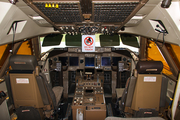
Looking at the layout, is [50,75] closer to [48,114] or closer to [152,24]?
[48,114]

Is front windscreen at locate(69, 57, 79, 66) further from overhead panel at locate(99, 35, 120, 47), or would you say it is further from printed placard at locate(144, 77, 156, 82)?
printed placard at locate(144, 77, 156, 82)

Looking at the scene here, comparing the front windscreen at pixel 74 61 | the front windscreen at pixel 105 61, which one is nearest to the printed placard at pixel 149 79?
the front windscreen at pixel 105 61

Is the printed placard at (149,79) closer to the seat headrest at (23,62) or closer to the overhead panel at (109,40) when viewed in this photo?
the seat headrest at (23,62)

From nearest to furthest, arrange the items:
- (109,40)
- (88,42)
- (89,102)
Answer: (89,102) → (88,42) → (109,40)

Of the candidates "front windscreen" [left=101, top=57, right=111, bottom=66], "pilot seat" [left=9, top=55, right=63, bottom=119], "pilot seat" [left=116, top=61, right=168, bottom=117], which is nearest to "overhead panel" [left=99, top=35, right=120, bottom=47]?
"front windscreen" [left=101, top=57, right=111, bottom=66]

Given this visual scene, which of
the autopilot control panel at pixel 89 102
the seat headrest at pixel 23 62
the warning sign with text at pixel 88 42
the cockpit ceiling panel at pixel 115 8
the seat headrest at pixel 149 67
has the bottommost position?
the autopilot control panel at pixel 89 102

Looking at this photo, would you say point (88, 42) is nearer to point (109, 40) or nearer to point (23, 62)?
point (109, 40)

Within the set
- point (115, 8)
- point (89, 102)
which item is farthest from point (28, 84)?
point (115, 8)

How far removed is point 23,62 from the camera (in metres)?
1.86

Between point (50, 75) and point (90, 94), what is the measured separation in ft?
5.71

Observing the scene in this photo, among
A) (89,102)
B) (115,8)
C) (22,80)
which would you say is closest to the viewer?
(115,8)

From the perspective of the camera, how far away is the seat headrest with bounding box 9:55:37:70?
1860mm

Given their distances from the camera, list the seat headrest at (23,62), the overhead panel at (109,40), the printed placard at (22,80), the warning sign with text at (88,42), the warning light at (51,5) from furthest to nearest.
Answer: the overhead panel at (109,40)
the warning sign with text at (88,42)
the printed placard at (22,80)
the seat headrest at (23,62)
the warning light at (51,5)

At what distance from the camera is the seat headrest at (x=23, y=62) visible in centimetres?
186
